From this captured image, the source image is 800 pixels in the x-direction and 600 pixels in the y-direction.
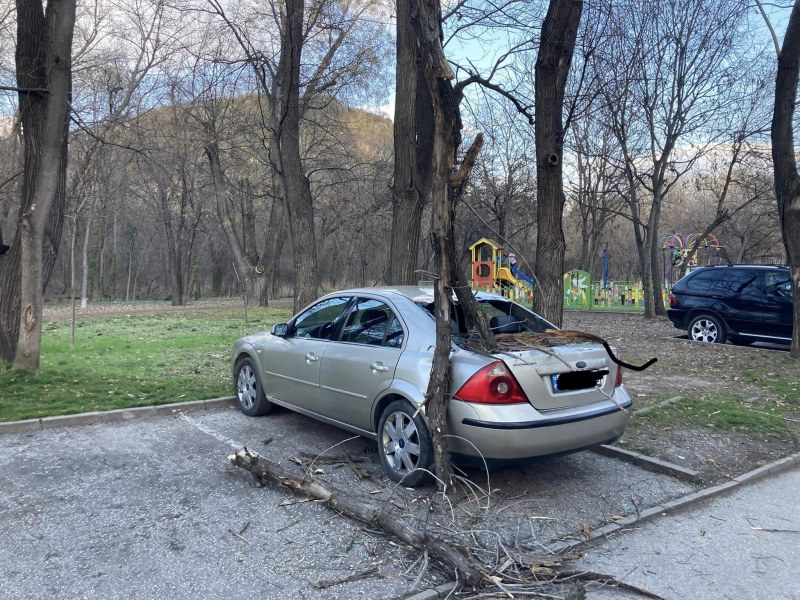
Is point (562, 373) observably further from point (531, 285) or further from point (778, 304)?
point (531, 285)

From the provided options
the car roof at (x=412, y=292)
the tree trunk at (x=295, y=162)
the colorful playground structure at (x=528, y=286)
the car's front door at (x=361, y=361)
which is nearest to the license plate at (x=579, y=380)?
the car's front door at (x=361, y=361)

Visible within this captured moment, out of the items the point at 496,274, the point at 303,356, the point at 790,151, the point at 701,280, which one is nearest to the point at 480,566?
the point at 303,356

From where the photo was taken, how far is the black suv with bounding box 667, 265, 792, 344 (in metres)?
12.6

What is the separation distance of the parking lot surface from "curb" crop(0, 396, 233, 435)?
0.57ft

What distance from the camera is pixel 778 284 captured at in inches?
501

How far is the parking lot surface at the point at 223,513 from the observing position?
3461 millimetres

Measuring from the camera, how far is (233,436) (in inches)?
250

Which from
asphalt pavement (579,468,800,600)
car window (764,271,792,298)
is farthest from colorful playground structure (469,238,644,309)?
asphalt pavement (579,468,800,600)

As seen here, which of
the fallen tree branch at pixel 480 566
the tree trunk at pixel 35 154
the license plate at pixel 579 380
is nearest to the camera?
the fallen tree branch at pixel 480 566

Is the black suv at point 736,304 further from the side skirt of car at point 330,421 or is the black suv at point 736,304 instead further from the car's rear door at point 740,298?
the side skirt of car at point 330,421

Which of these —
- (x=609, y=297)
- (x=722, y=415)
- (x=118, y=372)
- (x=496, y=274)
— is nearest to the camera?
(x=722, y=415)

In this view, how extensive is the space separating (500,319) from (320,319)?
1.82 m

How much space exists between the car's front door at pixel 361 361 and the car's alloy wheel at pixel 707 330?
10.5 m

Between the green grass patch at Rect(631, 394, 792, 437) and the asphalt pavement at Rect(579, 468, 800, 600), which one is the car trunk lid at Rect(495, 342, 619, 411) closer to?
the asphalt pavement at Rect(579, 468, 800, 600)
